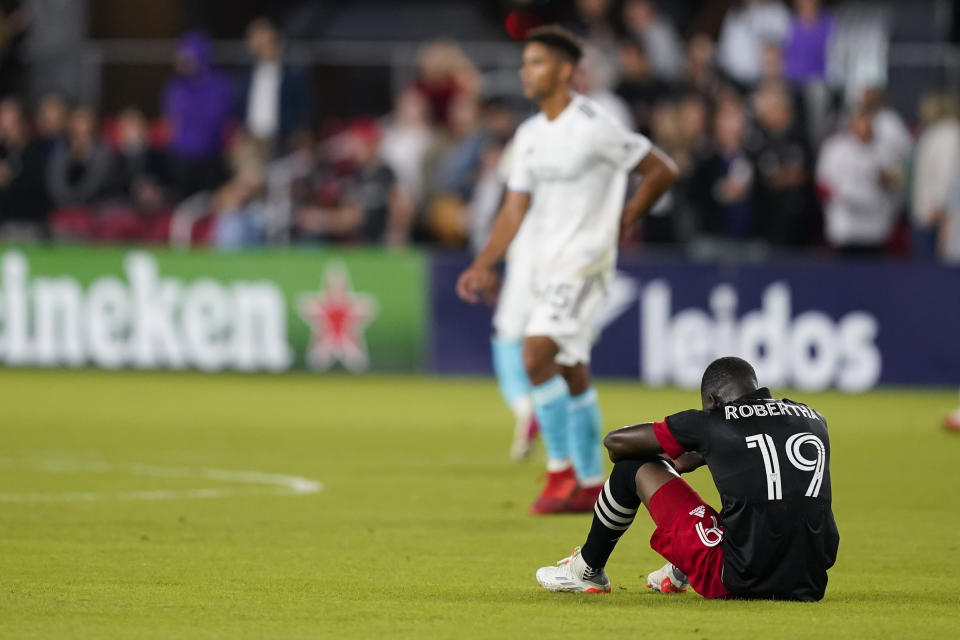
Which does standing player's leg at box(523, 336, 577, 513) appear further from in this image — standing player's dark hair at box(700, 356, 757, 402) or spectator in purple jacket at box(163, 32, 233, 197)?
spectator in purple jacket at box(163, 32, 233, 197)

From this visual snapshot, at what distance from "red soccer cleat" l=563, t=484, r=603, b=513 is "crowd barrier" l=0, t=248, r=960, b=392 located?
9.21m

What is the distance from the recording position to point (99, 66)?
23.7 meters

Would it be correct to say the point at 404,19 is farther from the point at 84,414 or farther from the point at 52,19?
the point at 84,414

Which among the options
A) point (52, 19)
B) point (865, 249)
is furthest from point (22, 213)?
point (865, 249)

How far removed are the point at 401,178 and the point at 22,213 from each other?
16.5 ft

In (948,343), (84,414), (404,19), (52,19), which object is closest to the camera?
(84,414)

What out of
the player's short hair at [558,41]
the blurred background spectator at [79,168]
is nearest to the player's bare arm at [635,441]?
the player's short hair at [558,41]

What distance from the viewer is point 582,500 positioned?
10.4 m

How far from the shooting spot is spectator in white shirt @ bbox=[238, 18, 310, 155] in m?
21.9

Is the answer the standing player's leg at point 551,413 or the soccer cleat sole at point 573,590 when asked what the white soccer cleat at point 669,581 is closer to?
the soccer cleat sole at point 573,590

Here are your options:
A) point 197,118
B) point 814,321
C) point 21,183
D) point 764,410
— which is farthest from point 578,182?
point 21,183

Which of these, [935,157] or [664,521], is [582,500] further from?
[935,157]

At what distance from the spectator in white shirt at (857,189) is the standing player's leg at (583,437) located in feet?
32.3

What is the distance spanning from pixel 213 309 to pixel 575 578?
14.3m
